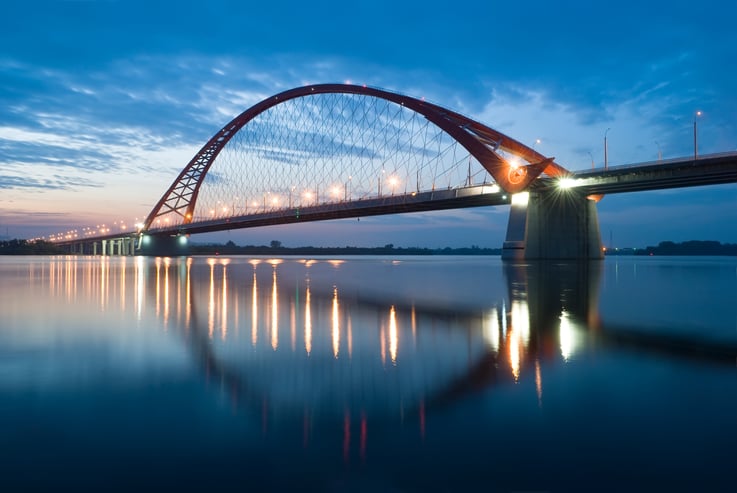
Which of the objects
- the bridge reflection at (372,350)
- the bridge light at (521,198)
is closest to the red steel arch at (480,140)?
the bridge light at (521,198)

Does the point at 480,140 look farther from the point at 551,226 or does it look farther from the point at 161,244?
the point at 161,244

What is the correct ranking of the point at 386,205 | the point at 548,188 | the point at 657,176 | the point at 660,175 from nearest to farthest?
the point at 660,175 < the point at 657,176 < the point at 548,188 < the point at 386,205

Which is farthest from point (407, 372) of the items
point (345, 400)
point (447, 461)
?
point (447, 461)

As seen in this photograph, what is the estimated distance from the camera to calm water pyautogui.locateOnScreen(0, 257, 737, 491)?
3113mm

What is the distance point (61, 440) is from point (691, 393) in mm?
5560

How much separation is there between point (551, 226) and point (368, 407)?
4844cm

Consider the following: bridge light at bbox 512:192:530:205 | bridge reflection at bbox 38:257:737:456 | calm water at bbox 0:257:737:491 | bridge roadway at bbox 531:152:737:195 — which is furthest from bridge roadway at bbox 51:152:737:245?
calm water at bbox 0:257:737:491

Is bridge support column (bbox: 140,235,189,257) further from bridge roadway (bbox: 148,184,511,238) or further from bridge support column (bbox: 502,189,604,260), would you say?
bridge support column (bbox: 502,189,604,260)

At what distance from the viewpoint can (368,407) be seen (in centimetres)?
447

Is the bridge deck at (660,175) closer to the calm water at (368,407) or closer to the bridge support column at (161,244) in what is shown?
the calm water at (368,407)

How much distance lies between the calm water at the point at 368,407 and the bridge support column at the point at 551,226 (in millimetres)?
39520

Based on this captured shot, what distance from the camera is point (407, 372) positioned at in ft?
19.0

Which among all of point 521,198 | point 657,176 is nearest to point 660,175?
point 657,176

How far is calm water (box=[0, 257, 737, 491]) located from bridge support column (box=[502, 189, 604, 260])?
3952 cm
